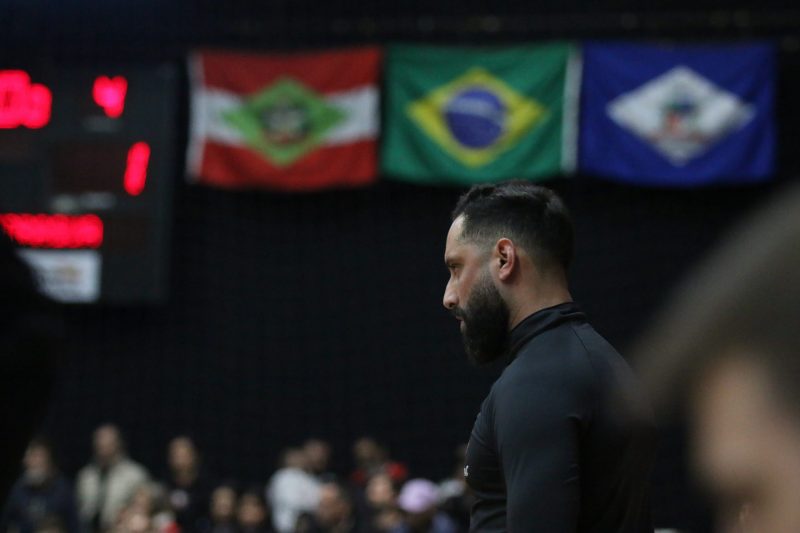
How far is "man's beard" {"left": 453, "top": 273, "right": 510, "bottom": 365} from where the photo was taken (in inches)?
102

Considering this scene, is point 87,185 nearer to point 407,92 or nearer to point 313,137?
point 313,137

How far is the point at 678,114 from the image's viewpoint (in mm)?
11391

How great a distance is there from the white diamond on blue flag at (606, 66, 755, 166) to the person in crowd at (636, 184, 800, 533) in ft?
34.5

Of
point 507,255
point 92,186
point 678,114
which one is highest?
point 507,255

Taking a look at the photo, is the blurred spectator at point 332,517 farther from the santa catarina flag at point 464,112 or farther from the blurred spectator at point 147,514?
the santa catarina flag at point 464,112

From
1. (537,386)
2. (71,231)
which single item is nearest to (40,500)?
(71,231)

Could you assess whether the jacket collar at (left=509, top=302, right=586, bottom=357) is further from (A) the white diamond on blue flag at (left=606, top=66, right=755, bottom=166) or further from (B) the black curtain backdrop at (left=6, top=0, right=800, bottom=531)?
(B) the black curtain backdrop at (left=6, top=0, right=800, bottom=531)

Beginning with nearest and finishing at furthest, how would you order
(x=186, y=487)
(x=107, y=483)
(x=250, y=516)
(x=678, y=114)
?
(x=250, y=516) < (x=186, y=487) < (x=107, y=483) < (x=678, y=114)

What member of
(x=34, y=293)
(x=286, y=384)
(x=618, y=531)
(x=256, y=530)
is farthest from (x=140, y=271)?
(x=34, y=293)

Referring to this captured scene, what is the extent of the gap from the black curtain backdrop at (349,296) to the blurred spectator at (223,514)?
2.02 m

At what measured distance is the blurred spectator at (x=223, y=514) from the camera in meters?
9.59

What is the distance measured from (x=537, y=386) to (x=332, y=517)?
6722 mm

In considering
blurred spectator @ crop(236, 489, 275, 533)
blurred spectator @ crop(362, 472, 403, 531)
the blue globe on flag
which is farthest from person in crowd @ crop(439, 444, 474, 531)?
the blue globe on flag

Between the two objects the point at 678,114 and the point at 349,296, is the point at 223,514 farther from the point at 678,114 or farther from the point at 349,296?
the point at 678,114
